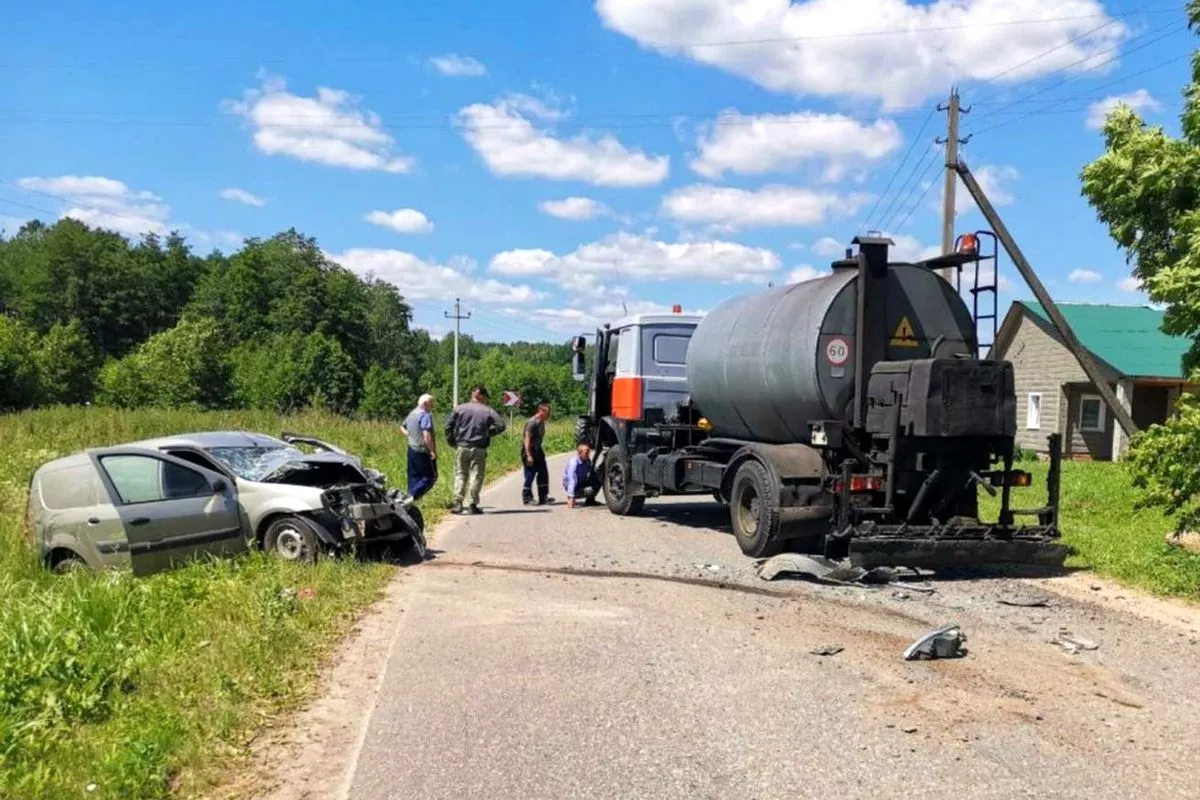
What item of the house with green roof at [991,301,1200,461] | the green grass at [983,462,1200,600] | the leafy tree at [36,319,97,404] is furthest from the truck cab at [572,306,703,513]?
the leafy tree at [36,319,97,404]

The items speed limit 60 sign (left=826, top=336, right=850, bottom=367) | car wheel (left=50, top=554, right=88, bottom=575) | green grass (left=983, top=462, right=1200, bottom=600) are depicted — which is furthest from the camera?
speed limit 60 sign (left=826, top=336, right=850, bottom=367)

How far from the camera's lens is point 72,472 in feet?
30.6

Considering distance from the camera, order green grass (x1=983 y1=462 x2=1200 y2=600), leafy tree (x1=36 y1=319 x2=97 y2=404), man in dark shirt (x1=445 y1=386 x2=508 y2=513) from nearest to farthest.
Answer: green grass (x1=983 y1=462 x2=1200 y2=600) < man in dark shirt (x1=445 y1=386 x2=508 y2=513) < leafy tree (x1=36 y1=319 x2=97 y2=404)

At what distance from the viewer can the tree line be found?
74.6 meters

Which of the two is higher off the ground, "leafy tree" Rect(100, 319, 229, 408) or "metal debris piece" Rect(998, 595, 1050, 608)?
"leafy tree" Rect(100, 319, 229, 408)

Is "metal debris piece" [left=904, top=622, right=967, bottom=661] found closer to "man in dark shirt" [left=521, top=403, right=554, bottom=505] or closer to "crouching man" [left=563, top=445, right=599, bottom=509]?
"crouching man" [left=563, top=445, right=599, bottom=509]

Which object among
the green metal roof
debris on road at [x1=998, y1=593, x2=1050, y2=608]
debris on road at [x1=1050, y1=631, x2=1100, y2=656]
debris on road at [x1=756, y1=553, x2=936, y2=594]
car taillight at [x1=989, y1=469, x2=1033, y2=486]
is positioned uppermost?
the green metal roof

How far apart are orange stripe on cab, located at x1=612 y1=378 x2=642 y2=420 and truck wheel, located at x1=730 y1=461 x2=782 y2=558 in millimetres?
3605

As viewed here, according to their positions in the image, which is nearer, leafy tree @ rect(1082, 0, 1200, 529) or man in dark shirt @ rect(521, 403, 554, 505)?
leafy tree @ rect(1082, 0, 1200, 529)

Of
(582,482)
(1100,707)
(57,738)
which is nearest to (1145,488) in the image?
(1100,707)

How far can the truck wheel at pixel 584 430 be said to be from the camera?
1650 cm

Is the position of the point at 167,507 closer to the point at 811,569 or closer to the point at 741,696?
the point at 811,569

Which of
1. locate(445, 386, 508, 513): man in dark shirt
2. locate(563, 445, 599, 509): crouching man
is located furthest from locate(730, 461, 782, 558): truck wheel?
locate(563, 445, 599, 509): crouching man

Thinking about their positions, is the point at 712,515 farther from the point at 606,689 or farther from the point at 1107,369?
the point at 1107,369
